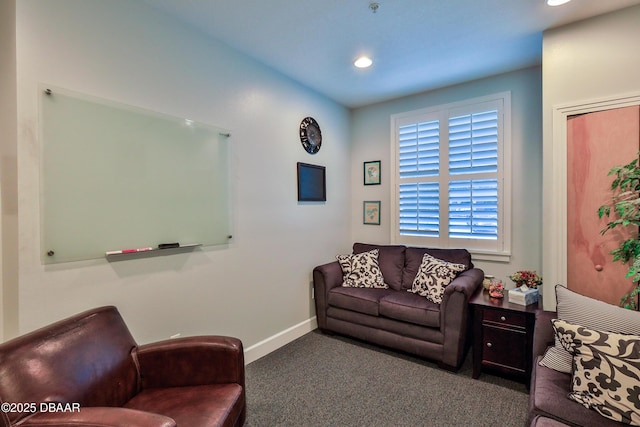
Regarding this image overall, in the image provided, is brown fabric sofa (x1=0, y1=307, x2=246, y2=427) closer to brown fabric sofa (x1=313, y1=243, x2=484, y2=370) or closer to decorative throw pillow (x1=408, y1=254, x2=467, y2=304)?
brown fabric sofa (x1=313, y1=243, x2=484, y2=370)

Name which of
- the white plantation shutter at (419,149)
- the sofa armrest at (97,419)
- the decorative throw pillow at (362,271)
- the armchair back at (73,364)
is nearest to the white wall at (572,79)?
the white plantation shutter at (419,149)

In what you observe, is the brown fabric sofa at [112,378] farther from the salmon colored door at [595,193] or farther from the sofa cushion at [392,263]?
the salmon colored door at [595,193]

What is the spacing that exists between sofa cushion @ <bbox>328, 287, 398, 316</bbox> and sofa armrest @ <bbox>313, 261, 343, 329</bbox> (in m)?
0.07

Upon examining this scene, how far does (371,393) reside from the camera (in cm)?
231

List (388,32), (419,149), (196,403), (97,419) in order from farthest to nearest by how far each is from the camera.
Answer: (419,149) < (388,32) < (196,403) < (97,419)

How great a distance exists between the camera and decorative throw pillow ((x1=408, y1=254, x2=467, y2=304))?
9.44 ft

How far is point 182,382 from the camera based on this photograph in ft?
5.60

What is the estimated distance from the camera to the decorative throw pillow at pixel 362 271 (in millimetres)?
3383

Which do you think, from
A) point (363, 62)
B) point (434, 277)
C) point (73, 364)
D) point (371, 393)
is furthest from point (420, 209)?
point (73, 364)

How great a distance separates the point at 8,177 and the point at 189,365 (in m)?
1.38

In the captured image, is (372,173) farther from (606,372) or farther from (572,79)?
(606,372)

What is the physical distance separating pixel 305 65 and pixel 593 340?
115 inches

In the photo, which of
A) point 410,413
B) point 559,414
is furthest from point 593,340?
point 410,413

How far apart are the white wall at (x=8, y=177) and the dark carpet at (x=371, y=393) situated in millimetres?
1517
